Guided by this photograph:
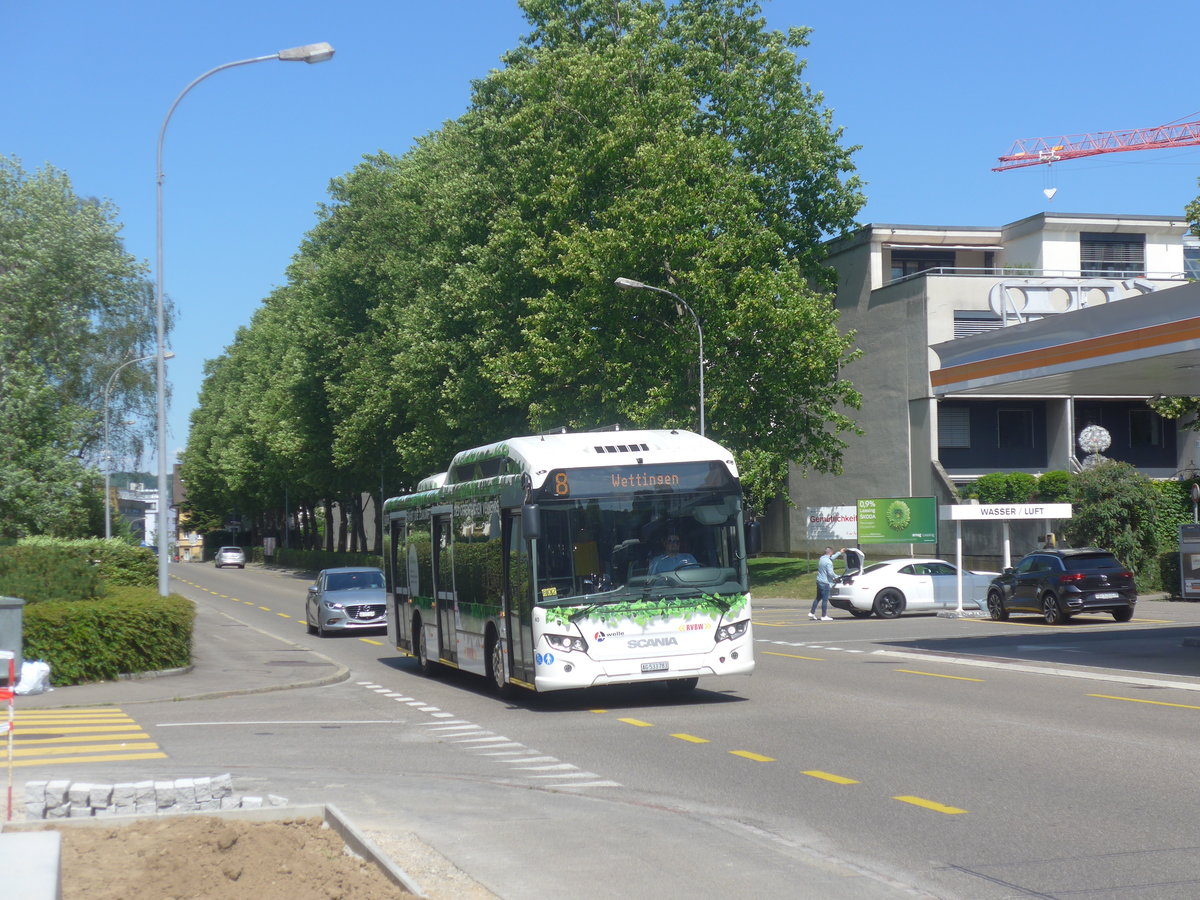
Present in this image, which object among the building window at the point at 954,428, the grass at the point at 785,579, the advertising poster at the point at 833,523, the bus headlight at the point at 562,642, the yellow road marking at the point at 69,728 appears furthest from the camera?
the building window at the point at 954,428

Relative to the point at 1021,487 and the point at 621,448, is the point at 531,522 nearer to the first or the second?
the point at 621,448

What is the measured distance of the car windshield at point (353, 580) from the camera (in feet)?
109

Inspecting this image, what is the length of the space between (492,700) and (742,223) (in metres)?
26.3

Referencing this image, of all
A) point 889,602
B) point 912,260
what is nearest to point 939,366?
point 889,602

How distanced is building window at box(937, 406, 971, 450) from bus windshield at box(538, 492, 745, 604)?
124 feet

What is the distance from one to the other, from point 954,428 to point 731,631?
126 ft

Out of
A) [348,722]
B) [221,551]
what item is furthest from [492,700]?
[221,551]

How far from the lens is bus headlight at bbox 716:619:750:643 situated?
52.4 feet

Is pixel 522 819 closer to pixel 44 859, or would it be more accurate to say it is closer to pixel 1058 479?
pixel 44 859

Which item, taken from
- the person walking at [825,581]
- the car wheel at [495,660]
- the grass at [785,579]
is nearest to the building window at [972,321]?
the grass at [785,579]

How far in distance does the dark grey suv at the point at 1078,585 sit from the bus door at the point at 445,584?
51.8ft

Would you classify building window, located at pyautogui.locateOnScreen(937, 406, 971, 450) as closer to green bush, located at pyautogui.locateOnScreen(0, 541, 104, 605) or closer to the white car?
the white car

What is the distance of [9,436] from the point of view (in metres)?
33.3

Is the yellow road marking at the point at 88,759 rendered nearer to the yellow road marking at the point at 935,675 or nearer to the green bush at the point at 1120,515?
the yellow road marking at the point at 935,675
